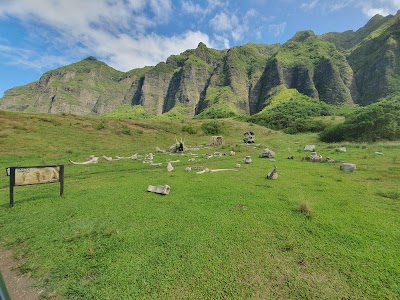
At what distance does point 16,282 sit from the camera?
637 cm

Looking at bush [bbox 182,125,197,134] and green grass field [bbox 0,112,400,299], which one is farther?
bush [bbox 182,125,197,134]

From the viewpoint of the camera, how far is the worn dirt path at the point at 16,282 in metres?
5.88

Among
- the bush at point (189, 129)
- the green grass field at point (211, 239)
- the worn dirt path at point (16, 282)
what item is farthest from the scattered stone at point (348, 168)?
the bush at point (189, 129)

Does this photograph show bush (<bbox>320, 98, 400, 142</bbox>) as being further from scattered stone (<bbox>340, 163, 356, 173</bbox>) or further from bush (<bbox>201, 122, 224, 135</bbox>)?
scattered stone (<bbox>340, 163, 356, 173</bbox>)

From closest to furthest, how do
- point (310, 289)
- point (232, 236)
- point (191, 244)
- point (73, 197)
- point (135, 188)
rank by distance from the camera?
point (310, 289)
point (191, 244)
point (232, 236)
point (73, 197)
point (135, 188)

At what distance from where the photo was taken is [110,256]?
7.30m

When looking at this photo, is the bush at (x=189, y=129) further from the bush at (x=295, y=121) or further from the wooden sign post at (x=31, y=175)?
the wooden sign post at (x=31, y=175)

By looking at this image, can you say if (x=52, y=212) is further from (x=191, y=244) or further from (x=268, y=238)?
(x=268, y=238)

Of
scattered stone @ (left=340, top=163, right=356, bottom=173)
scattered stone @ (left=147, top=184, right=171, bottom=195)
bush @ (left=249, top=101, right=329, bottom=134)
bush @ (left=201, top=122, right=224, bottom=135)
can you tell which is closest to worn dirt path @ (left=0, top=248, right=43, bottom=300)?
scattered stone @ (left=147, top=184, right=171, bottom=195)

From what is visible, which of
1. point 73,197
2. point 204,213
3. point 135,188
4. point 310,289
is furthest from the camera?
point 135,188

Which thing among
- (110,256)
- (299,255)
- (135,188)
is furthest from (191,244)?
(135,188)

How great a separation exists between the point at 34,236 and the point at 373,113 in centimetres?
7000

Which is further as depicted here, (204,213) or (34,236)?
(204,213)

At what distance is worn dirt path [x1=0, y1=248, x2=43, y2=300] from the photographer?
231 inches
